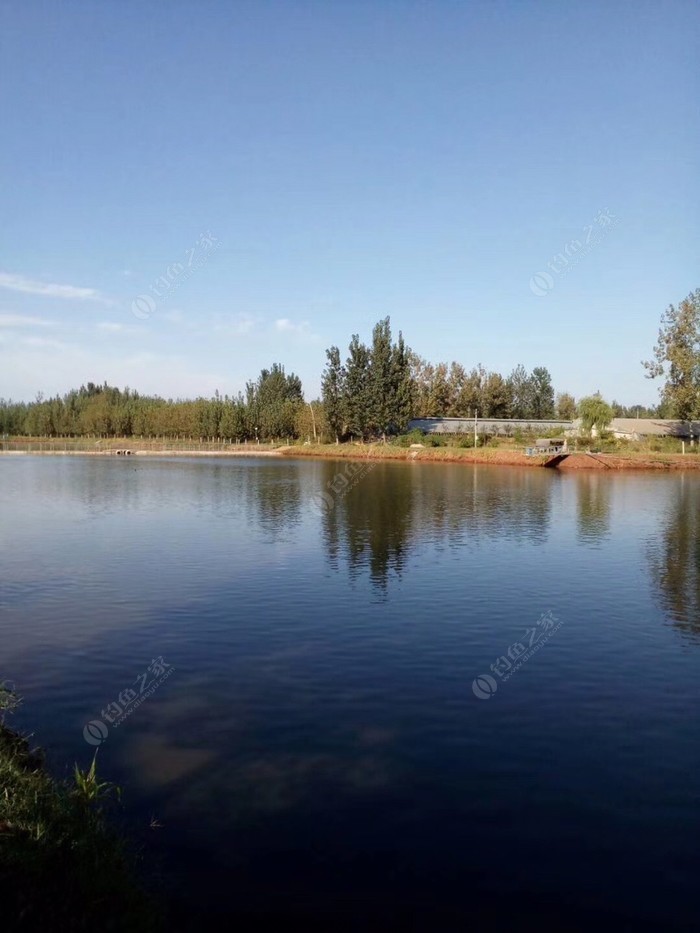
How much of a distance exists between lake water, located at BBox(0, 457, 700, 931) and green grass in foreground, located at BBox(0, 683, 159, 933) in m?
0.48

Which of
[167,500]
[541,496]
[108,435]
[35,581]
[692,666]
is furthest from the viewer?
[108,435]

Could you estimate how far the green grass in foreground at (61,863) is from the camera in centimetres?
567

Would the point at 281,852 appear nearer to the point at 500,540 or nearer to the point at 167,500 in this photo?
the point at 500,540

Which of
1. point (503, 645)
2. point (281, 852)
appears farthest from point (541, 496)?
point (281, 852)

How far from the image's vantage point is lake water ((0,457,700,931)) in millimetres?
Result: 7062

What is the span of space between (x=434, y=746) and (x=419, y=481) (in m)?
46.3

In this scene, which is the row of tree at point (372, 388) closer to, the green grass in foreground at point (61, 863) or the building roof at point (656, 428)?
the building roof at point (656, 428)

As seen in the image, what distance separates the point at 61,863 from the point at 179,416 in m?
128

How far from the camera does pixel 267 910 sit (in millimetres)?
6578

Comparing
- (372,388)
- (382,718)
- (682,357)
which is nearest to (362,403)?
(372,388)

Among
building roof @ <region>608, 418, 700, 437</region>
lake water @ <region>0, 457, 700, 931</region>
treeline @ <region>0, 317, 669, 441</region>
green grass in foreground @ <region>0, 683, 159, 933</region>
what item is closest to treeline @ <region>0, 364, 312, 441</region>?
treeline @ <region>0, 317, 669, 441</region>

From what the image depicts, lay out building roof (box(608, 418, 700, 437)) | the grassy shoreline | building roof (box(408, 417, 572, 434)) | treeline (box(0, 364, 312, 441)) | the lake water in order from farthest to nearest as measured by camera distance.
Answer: treeline (box(0, 364, 312, 441)), building roof (box(408, 417, 572, 434)), building roof (box(608, 418, 700, 437)), the grassy shoreline, the lake water

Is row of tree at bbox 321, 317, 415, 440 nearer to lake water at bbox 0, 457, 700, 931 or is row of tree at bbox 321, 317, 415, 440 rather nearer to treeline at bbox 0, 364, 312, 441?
treeline at bbox 0, 364, 312, 441

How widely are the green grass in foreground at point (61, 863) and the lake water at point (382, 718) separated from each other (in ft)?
1.57
